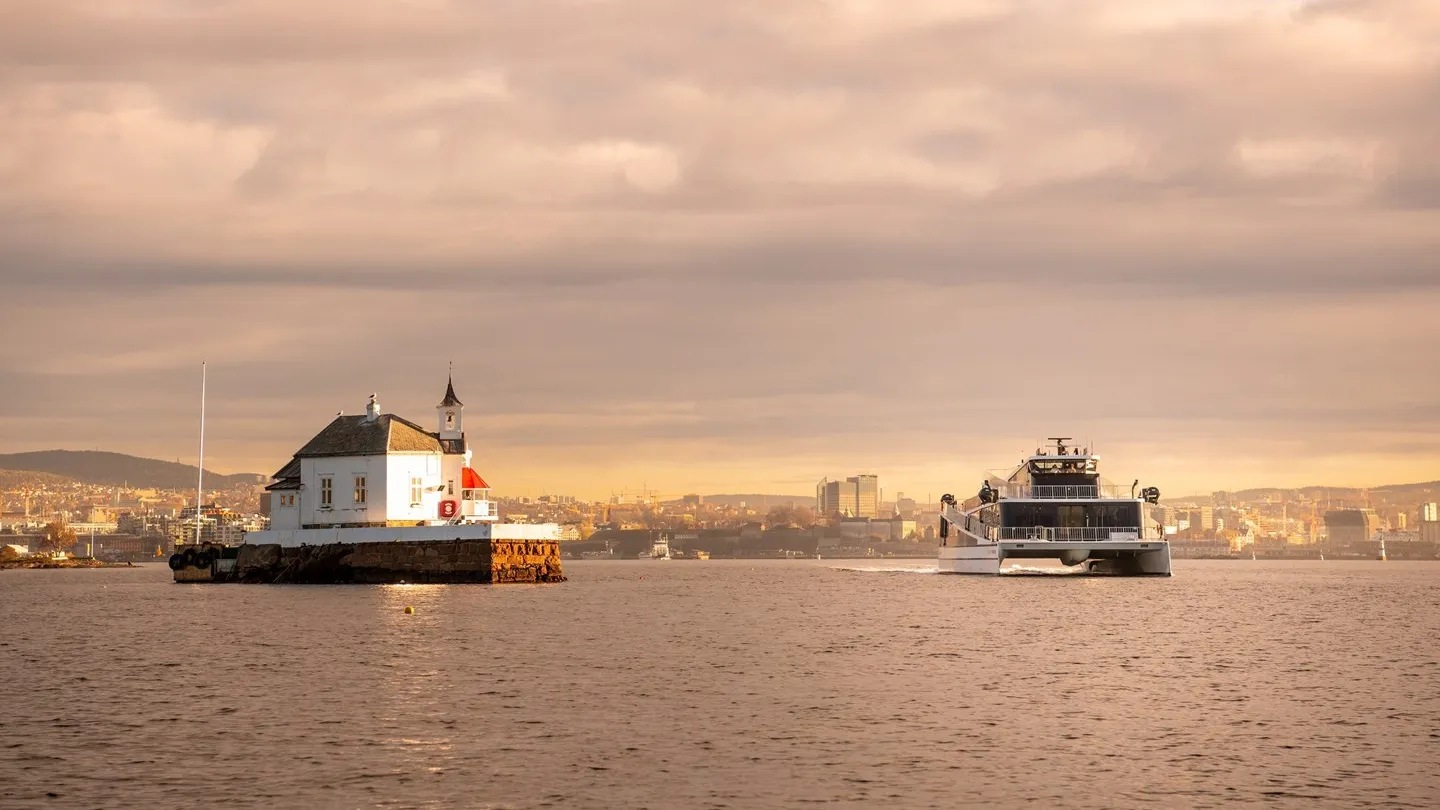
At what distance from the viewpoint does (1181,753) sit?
33.9 m

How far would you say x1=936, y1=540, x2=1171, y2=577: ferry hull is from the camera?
123625 millimetres

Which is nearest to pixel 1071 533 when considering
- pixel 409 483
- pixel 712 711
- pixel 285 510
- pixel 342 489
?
pixel 409 483

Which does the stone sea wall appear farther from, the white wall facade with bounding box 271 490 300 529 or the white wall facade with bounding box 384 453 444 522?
the white wall facade with bounding box 384 453 444 522

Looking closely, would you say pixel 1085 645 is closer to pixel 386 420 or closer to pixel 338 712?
pixel 338 712

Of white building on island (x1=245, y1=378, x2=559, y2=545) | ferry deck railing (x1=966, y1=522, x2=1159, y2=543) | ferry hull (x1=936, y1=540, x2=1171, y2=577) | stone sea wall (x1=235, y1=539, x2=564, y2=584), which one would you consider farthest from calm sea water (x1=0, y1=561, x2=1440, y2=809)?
ferry deck railing (x1=966, y1=522, x2=1159, y2=543)

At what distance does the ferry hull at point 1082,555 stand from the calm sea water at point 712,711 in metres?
43.4

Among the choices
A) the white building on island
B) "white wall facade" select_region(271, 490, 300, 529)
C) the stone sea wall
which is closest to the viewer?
the stone sea wall

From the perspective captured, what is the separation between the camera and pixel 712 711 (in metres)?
40.7

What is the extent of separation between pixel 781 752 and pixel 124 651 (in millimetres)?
33957

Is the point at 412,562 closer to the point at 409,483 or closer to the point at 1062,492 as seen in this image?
the point at 409,483

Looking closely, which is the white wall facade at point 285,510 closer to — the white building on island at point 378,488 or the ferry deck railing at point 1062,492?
the white building on island at point 378,488

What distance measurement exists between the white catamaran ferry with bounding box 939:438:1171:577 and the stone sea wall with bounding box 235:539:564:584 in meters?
34.8

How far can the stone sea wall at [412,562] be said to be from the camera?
10644cm

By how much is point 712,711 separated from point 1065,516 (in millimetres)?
87289
